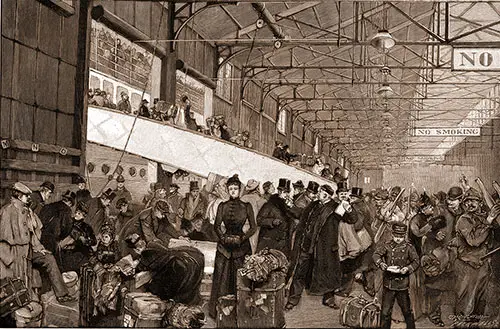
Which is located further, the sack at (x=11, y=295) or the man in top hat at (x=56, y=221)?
the man in top hat at (x=56, y=221)

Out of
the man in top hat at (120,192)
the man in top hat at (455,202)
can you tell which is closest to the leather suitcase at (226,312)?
the man in top hat at (120,192)

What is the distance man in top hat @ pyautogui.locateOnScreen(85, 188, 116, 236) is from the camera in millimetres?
7211

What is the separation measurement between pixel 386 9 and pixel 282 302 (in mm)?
2751

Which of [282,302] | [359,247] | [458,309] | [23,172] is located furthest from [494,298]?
[23,172]

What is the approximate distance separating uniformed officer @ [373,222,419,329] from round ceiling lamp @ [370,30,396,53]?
1.55 meters

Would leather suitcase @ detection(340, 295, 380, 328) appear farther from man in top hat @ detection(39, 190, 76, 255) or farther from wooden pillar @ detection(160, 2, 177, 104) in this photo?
man in top hat @ detection(39, 190, 76, 255)

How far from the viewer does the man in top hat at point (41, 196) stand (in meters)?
7.07

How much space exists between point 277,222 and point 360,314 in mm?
1075

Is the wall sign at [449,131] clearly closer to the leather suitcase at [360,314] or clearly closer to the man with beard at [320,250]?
the man with beard at [320,250]

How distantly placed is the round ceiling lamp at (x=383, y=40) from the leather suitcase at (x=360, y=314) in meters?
2.22

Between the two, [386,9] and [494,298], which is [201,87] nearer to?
[386,9]

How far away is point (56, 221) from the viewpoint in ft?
23.5

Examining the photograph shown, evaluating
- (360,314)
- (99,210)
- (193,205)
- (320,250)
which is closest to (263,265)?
(320,250)

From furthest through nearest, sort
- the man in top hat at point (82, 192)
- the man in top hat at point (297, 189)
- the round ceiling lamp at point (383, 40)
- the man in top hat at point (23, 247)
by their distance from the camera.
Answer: the man in top hat at point (82, 192)
the man in top hat at point (297, 189)
the man in top hat at point (23, 247)
the round ceiling lamp at point (383, 40)
